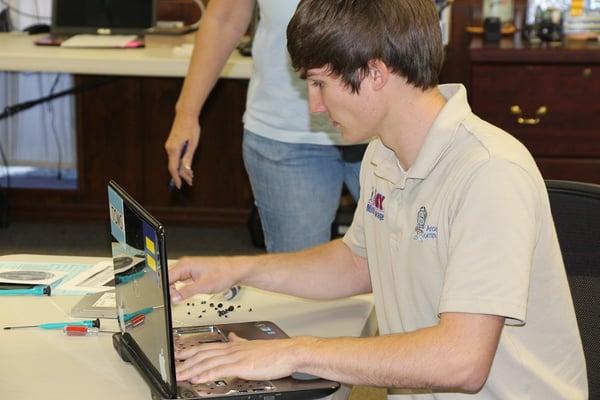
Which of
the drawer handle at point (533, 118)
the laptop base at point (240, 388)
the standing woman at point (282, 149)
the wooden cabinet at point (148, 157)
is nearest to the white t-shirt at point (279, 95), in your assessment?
the standing woman at point (282, 149)

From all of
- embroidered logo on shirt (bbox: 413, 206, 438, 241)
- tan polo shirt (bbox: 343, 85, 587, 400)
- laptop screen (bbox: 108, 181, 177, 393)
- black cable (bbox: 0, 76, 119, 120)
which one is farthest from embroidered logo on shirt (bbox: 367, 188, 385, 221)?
black cable (bbox: 0, 76, 119, 120)

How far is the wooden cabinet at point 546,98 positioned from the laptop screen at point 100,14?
49.4 inches

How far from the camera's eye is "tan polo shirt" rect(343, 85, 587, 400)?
4.26 ft

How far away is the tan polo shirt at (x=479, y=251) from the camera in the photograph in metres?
1.30

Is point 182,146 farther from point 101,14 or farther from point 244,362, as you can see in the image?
point 101,14

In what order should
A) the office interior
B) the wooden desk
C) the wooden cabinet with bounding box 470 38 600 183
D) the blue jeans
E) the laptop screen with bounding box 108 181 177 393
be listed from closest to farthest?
the laptop screen with bounding box 108 181 177 393, the blue jeans, the wooden cabinet with bounding box 470 38 600 183, the office interior, the wooden desk

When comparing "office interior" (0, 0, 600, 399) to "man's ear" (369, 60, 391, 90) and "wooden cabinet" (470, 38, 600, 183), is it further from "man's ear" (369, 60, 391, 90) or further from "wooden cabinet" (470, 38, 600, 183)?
"man's ear" (369, 60, 391, 90)

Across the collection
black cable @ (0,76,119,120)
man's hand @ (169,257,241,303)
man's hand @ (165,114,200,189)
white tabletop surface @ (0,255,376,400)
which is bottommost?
black cable @ (0,76,119,120)

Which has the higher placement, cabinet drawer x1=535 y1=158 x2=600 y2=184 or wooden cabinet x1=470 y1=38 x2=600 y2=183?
wooden cabinet x1=470 y1=38 x2=600 y2=183

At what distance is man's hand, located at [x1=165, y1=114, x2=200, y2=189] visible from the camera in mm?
2188

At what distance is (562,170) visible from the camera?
11.3 feet

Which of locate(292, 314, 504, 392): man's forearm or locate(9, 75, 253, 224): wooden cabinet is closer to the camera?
locate(292, 314, 504, 392): man's forearm

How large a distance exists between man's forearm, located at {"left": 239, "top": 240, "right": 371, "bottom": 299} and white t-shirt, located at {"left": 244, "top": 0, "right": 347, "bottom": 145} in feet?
1.66

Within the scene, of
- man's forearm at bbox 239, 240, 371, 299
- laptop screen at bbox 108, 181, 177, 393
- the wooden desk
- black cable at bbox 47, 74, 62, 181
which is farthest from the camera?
black cable at bbox 47, 74, 62, 181
